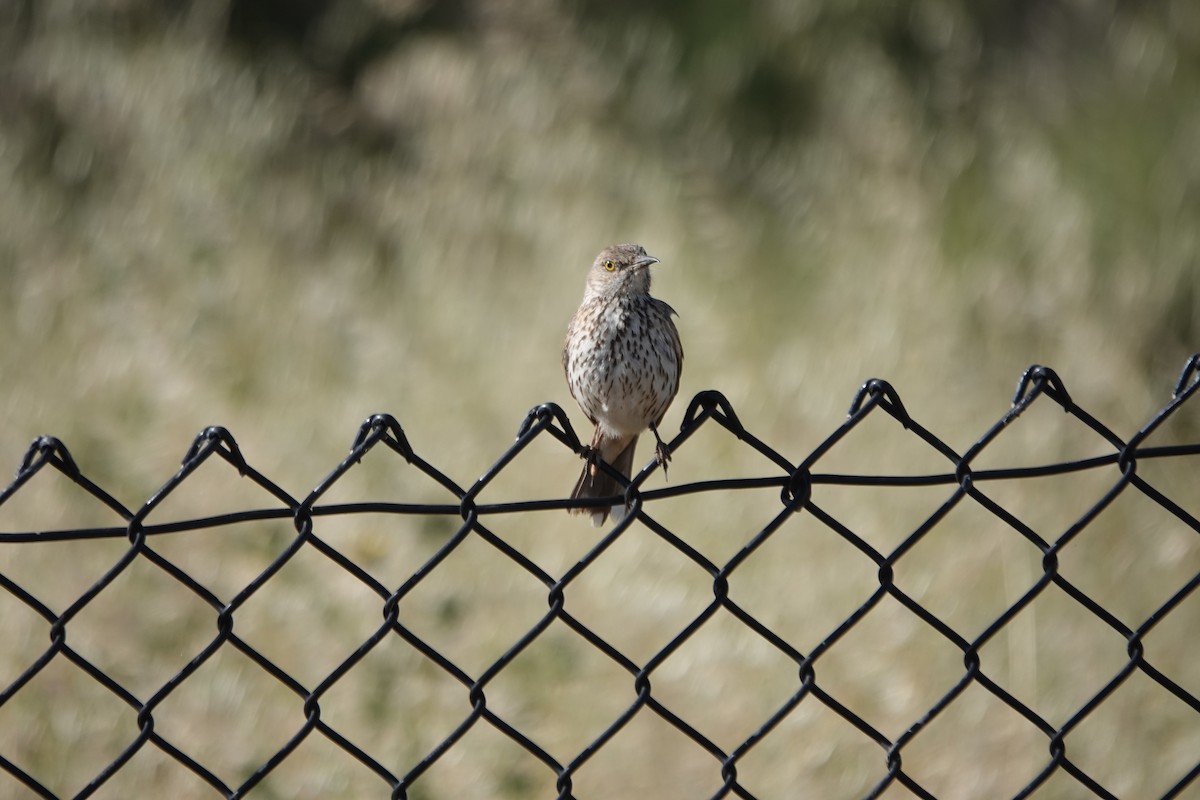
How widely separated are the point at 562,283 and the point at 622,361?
152cm

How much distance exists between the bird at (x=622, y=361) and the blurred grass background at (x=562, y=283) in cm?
68

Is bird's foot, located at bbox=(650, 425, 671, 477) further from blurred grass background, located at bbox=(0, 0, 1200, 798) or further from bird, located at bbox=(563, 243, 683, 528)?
blurred grass background, located at bbox=(0, 0, 1200, 798)

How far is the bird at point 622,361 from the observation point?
3516 millimetres

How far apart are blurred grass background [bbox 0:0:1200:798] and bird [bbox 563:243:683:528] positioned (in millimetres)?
681

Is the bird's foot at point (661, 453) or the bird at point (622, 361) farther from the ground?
the bird at point (622, 361)

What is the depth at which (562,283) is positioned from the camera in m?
5.01

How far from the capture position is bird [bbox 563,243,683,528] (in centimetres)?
352

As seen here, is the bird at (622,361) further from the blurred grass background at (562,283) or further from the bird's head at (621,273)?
the blurred grass background at (562,283)

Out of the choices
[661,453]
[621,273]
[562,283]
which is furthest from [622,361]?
[562,283]

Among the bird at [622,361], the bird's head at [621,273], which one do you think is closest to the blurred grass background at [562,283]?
the bird at [622,361]

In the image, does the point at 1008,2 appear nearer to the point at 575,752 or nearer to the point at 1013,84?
the point at 1013,84

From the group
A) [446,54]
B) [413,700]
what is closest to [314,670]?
[413,700]

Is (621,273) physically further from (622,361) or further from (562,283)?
(562,283)

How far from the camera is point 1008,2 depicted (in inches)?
242
